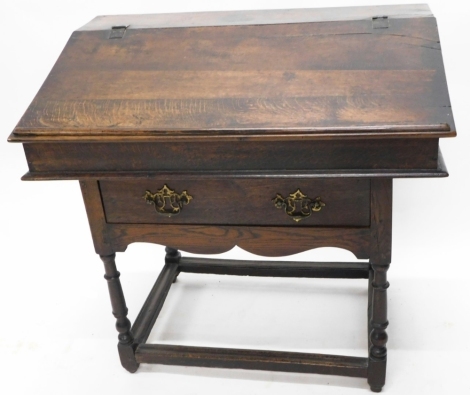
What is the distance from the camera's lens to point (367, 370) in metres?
2.63

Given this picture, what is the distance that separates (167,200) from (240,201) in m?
0.24

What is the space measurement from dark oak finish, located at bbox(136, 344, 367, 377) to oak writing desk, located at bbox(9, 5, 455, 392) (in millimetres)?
11

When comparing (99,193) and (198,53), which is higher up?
(198,53)

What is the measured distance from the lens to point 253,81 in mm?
2320

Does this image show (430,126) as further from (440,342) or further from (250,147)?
(440,342)

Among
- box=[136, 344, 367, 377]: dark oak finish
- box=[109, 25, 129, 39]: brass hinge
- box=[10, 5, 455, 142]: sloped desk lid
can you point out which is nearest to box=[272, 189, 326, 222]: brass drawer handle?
box=[10, 5, 455, 142]: sloped desk lid

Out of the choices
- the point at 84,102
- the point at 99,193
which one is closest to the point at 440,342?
the point at 99,193

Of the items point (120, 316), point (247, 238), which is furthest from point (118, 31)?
point (120, 316)

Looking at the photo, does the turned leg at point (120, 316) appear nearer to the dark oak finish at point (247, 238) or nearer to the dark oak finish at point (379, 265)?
the dark oak finish at point (247, 238)

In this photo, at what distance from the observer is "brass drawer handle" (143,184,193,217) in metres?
2.39

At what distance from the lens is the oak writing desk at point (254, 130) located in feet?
7.15

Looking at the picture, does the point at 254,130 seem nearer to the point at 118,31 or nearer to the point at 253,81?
the point at 253,81

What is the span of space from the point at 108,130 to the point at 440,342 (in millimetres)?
1544

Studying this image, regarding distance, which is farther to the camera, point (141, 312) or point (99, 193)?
point (141, 312)
